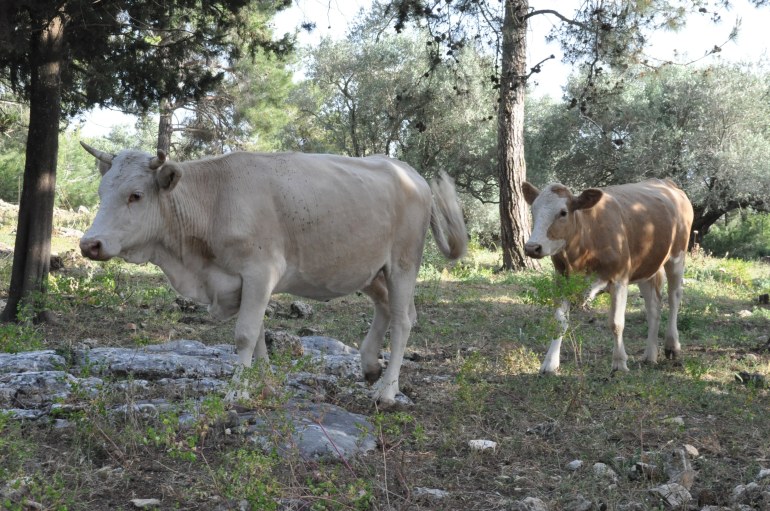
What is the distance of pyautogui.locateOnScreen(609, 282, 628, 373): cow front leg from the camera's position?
8055mm

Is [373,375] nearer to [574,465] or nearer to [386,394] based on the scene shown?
[386,394]

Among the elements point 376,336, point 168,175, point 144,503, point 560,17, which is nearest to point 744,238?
point 560,17

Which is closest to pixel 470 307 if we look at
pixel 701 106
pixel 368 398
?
pixel 368 398

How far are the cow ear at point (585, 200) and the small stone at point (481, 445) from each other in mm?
3439

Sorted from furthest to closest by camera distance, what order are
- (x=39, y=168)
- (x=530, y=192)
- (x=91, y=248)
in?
(x=39, y=168) < (x=530, y=192) < (x=91, y=248)

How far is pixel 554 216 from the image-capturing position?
7914 mm

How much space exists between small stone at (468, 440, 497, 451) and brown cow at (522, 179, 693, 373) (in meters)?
1.94

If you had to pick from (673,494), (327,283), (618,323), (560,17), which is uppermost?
(560,17)

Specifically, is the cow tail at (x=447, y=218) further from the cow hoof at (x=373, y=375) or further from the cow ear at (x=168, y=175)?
the cow ear at (x=168, y=175)

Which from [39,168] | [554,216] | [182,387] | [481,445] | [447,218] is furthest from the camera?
[39,168]

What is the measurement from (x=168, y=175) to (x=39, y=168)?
454 centimetres

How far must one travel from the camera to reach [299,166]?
6379mm

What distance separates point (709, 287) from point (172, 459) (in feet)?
44.8

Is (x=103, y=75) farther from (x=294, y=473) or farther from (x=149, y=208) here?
(x=294, y=473)
